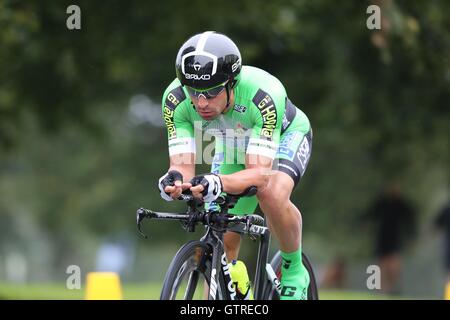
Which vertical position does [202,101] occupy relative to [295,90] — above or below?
below

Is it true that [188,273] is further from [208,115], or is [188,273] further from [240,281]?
[208,115]

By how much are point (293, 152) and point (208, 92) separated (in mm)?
972

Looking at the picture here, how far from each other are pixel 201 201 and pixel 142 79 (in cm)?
1419

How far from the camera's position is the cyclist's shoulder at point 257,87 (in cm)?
620

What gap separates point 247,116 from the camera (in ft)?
20.5

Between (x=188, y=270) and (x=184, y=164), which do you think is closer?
(x=188, y=270)

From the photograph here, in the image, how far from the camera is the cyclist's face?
19.5 feet

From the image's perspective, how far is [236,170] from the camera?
677 cm

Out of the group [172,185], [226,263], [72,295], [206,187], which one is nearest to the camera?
[206,187]

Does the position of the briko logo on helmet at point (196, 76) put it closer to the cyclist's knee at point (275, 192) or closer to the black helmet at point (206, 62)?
the black helmet at point (206, 62)

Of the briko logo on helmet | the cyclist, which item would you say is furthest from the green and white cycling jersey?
the briko logo on helmet

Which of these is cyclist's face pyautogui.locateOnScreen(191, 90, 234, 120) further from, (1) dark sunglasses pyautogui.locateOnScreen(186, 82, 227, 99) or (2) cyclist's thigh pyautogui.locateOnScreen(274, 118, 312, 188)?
(2) cyclist's thigh pyautogui.locateOnScreen(274, 118, 312, 188)

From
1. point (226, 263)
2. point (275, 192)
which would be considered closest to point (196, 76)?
point (275, 192)

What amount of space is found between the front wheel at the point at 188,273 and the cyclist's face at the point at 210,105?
85cm
